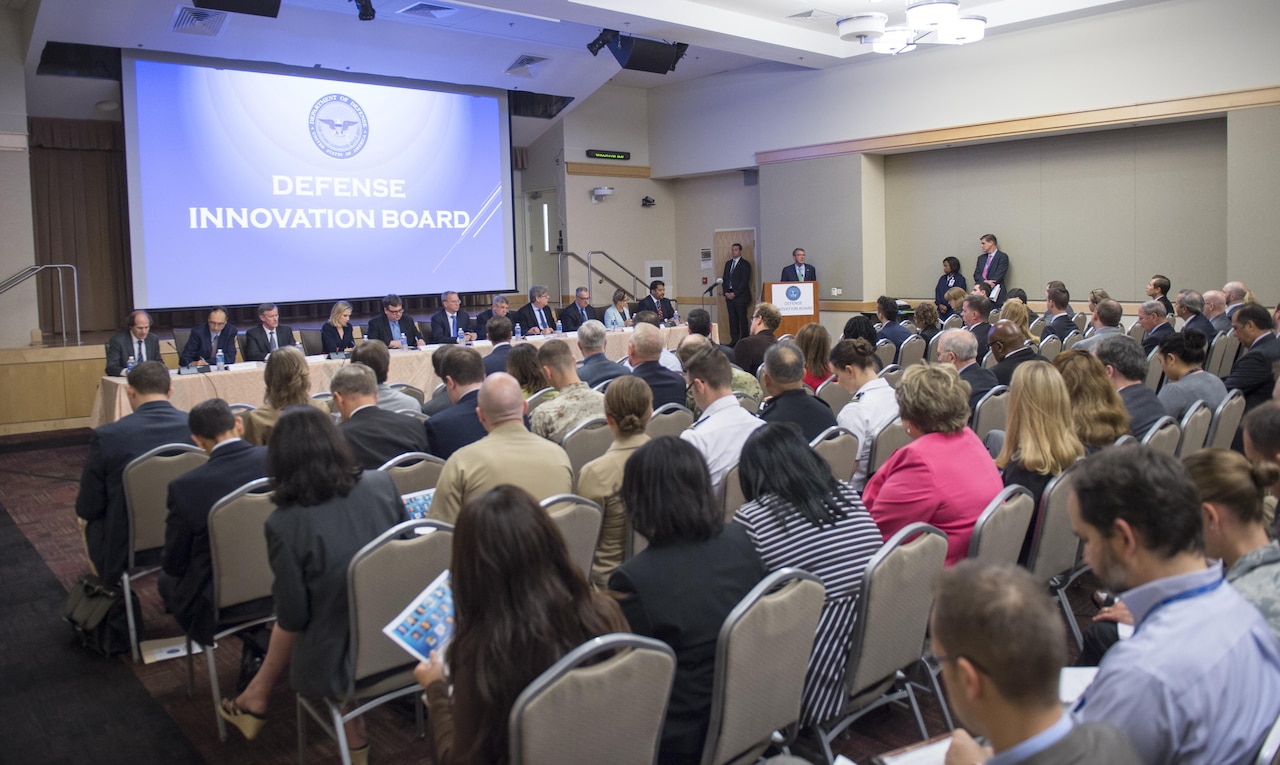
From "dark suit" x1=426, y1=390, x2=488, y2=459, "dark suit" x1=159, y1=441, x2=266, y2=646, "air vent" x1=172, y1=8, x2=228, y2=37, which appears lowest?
"dark suit" x1=159, y1=441, x2=266, y2=646

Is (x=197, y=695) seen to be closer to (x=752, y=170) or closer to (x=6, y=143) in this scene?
(x=6, y=143)

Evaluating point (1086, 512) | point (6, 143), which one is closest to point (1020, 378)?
point (1086, 512)

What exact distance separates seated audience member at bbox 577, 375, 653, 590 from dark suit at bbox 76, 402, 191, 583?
1.96m

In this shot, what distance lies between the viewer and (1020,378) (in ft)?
11.1

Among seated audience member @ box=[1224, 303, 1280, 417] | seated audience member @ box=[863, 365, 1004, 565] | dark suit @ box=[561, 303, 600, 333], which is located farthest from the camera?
dark suit @ box=[561, 303, 600, 333]

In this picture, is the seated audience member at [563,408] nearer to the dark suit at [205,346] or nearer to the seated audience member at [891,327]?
the seated audience member at [891,327]

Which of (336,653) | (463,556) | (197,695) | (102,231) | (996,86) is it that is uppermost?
(996,86)

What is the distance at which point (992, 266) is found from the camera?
42.1ft

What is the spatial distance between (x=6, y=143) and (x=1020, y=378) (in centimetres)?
1100

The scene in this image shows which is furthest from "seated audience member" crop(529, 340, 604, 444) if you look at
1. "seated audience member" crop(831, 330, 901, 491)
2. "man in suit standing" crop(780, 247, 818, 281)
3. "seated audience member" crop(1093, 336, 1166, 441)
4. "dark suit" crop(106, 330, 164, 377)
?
"man in suit standing" crop(780, 247, 818, 281)

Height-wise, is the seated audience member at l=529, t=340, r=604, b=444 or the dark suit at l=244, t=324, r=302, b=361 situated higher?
the dark suit at l=244, t=324, r=302, b=361

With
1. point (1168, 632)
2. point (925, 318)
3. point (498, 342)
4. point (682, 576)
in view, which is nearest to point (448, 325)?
point (498, 342)

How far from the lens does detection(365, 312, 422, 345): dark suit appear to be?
10125 mm

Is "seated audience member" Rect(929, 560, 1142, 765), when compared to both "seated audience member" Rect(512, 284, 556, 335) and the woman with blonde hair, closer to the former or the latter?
the woman with blonde hair
